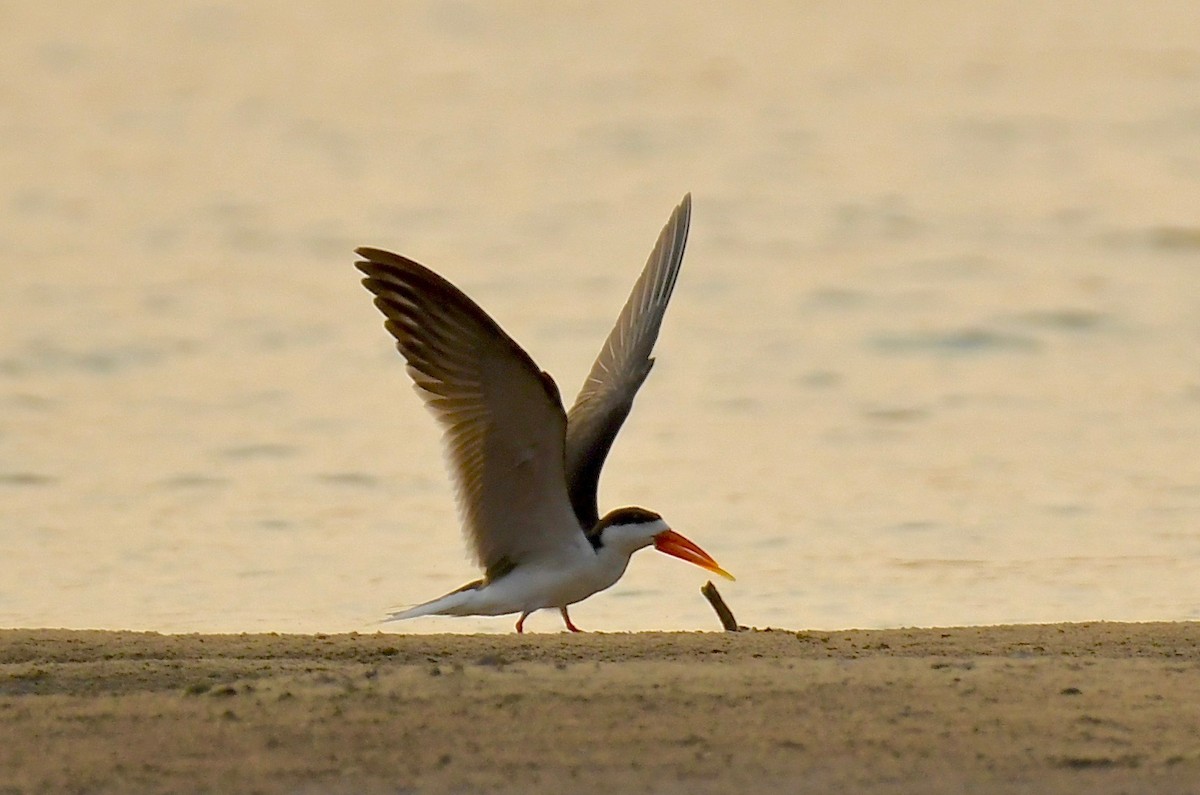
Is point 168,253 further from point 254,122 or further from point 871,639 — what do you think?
point 871,639

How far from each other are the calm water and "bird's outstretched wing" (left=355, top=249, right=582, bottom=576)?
56 cm

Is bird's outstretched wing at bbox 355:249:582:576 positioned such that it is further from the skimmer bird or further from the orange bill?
the orange bill

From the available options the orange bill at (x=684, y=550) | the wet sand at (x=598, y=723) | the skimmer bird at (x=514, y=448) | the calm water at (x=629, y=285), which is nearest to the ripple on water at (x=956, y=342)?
the calm water at (x=629, y=285)

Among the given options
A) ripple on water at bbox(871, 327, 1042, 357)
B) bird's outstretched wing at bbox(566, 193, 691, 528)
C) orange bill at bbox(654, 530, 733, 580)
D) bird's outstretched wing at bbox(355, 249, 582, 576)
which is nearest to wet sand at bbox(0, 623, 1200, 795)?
bird's outstretched wing at bbox(355, 249, 582, 576)

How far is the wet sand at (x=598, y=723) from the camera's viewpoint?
4219 mm

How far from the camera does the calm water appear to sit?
774cm

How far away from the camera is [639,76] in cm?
1934

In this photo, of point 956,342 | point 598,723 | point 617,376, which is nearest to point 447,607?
point 617,376

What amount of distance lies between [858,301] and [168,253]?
3.98 metres

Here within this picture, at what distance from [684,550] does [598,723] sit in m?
2.71

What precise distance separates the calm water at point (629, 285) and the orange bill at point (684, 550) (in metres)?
0.18

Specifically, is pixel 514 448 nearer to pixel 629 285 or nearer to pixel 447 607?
→ pixel 447 607

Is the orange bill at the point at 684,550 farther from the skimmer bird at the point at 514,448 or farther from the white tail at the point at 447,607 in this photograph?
the white tail at the point at 447,607

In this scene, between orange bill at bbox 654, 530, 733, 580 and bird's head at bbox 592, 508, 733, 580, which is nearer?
bird's head at bbox 592, 508, 733, 580
